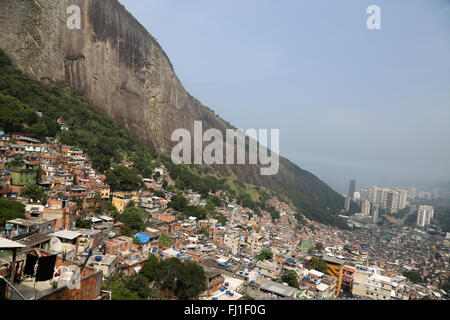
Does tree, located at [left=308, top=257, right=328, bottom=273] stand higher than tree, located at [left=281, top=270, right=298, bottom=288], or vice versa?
tree, located at [left=281, top=270, right=298, bottom=288]

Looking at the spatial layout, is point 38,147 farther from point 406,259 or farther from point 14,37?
point 406,259

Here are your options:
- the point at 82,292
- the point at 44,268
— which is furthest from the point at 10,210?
the point at 44,268

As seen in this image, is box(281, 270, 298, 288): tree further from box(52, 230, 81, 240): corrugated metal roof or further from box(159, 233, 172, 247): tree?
box(52, 230, 81, 240): corrugated metal roof

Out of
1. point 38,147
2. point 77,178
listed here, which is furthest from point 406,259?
point 38,147

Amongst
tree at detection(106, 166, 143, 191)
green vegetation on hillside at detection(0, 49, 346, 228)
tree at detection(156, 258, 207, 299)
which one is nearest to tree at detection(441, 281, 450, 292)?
green vegetation on hillside at detection(0, 49, 346, 228)

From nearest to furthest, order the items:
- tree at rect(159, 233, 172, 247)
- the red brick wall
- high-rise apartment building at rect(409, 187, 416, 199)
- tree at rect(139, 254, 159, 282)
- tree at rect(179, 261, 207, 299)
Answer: the red brick wall → tree at rect(179, 261, 207, 299) → tree at rect(139, 254, 159, 282) → tree at rect(159, 233, 172, 247) → high-rise apartment building at rect(409, 187, 416, 199)

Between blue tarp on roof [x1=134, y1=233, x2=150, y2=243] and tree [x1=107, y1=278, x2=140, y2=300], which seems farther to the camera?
blue tarp on roof [x1=134, y1=233, x2=150, y2=243]

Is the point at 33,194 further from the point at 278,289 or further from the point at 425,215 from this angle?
the point at 425,215
